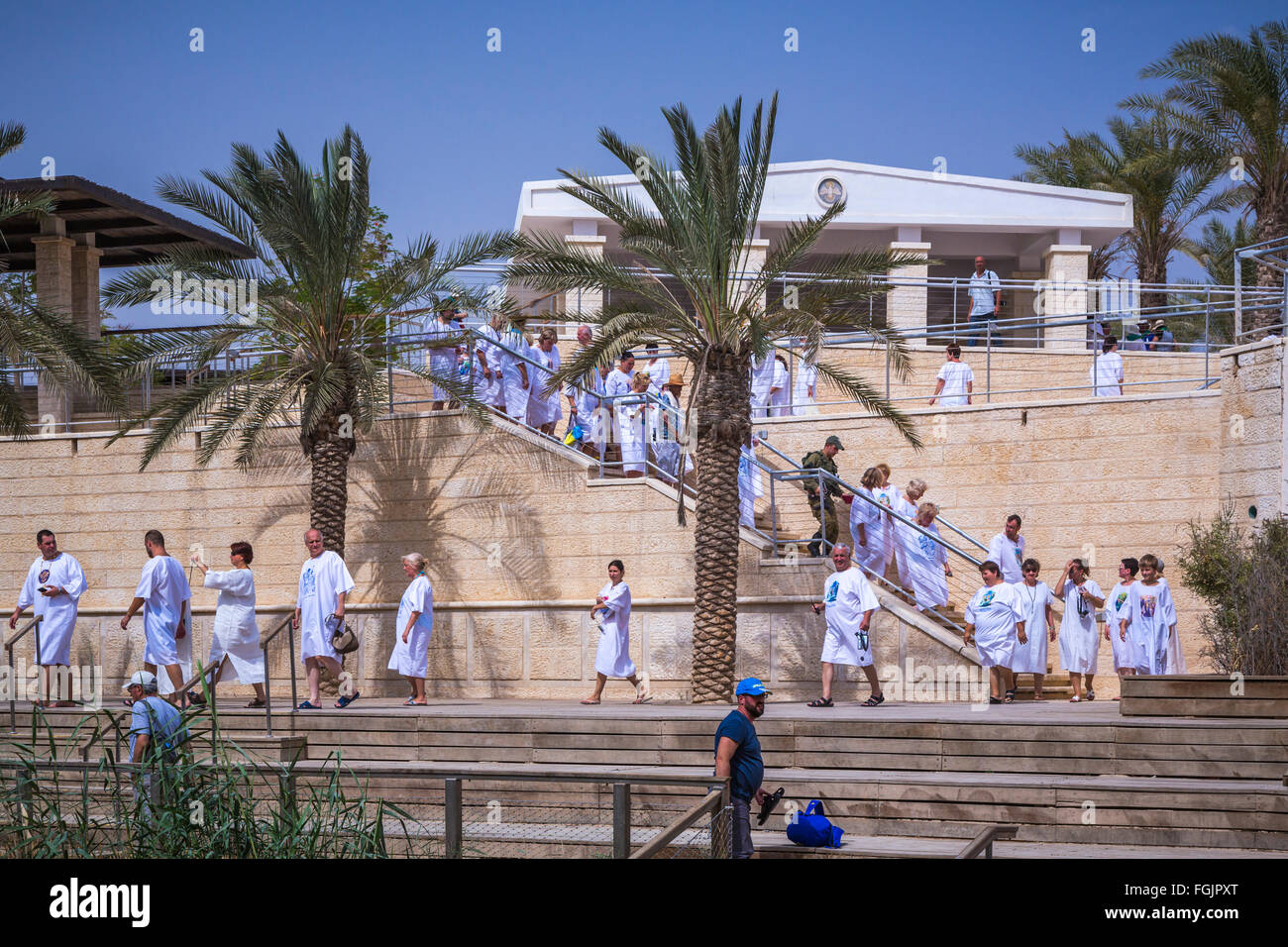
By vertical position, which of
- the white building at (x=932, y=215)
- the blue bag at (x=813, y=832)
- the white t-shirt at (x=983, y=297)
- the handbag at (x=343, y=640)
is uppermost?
the white building at (x=932, y=215)

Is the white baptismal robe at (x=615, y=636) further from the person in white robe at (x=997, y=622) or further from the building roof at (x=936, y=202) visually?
the building roof at (x=936, y=202)

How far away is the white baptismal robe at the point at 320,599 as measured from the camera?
13.9 metres

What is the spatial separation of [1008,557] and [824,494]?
228 centimetres

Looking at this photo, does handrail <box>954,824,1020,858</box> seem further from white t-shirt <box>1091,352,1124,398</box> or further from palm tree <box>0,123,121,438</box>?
white t-shirt <box>1091,352,1124,398</box>

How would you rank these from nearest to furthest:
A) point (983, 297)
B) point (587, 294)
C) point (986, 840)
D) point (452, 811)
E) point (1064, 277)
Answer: point (986, 840) → point (452, 811) → point (983, 297) → point (587, 294) → point (1064, 277)

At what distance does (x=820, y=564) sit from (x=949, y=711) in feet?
10.5

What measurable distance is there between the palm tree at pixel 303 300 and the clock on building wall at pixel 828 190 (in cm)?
1115

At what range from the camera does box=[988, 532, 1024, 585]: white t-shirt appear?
15898 millimetres

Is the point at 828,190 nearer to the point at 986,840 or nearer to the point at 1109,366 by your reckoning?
the point at 1109,366

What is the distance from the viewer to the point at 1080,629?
14688 mm

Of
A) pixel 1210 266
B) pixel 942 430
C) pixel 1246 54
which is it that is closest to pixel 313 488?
pixel 942 430

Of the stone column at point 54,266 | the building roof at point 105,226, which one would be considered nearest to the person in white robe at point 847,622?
the building roof at point 105,226

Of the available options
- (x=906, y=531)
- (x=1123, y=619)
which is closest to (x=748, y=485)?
(x=906, y=531)

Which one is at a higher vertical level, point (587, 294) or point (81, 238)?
point (81, 238)
